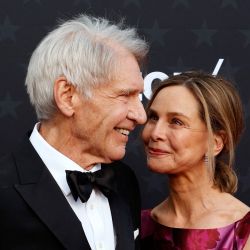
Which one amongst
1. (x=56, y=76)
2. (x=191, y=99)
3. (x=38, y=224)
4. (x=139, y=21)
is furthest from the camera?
(x=139, y=21)

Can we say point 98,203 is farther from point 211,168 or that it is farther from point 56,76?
point 211,168

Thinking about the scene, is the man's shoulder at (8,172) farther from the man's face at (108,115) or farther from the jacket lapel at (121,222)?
the jacket lapel at (121,222)

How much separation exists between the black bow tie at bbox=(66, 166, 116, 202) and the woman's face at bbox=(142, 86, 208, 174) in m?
→ 0.36

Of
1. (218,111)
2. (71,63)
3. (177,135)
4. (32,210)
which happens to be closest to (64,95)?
(71,63)

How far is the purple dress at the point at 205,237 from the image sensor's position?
198 cm

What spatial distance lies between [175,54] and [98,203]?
3.14 ft

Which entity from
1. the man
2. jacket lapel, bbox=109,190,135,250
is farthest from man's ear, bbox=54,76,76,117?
jacket lapel, bbox=109,190,135,250

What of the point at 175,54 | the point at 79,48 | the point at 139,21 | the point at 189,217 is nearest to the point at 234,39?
the point at 175,54

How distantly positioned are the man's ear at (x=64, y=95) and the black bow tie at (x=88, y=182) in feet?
0.57

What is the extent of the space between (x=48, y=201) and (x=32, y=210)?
0.18 ft

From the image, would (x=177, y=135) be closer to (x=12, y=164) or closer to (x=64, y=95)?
(x=64, y=95)

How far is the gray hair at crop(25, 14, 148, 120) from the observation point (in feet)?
5.11

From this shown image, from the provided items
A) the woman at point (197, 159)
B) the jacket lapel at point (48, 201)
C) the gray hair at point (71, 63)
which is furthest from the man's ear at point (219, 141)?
the jacket lapel at point (48, 201)

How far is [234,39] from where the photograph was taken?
244cm
